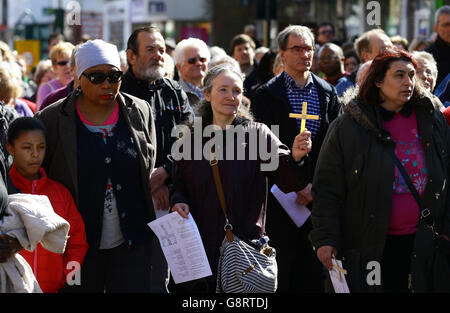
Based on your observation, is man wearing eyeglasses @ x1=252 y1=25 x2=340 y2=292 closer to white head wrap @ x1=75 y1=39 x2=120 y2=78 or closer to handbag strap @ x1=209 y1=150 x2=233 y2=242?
handbag strap @ x1=209 y1=150 x2=233 y2=242

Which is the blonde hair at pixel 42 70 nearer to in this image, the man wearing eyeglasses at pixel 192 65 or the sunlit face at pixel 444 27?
the man wearing eyeglasses at pixel 192 65

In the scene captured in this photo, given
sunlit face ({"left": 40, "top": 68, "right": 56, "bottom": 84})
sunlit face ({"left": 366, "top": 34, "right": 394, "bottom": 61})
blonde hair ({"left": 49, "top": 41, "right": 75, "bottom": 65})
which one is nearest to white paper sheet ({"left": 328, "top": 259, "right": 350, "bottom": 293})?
sunlit face ({"left": 366, "top": 34, "right": 394, "bottom": 61})

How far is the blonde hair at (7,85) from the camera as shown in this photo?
6523mm

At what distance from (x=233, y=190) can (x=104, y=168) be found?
0.80 m

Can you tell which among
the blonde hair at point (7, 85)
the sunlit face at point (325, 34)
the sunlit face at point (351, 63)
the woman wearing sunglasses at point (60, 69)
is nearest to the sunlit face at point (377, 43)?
the sunlit face at point (351, 63)

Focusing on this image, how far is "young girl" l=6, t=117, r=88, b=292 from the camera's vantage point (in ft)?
15.9

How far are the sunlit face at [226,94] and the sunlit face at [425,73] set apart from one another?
7.15ft

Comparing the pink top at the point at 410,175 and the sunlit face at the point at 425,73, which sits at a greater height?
the sunlit face at the point at 425,73

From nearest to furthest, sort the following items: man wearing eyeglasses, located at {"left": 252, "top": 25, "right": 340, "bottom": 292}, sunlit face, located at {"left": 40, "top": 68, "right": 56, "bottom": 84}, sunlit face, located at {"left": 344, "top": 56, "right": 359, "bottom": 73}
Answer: man wearing eyeglasses, located at {"left": 252, "top": 25, "right": 340, "bottom": 292}
sunlit face, located at {"left": 40, "top": 68, "right": 56, "bottom": 84}
sunlit face, located at {"left": 344, "top": 56, "right": 359, "bottom": 73}

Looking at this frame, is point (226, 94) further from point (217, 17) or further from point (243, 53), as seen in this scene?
point (217, 17)

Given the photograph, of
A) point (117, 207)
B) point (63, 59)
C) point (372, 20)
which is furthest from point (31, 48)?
point (117, 207)

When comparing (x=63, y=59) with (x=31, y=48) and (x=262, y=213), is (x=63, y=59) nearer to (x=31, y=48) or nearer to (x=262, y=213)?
(x=262, y=213)

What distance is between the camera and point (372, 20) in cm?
873

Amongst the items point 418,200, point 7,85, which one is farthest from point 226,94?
point 7,85
